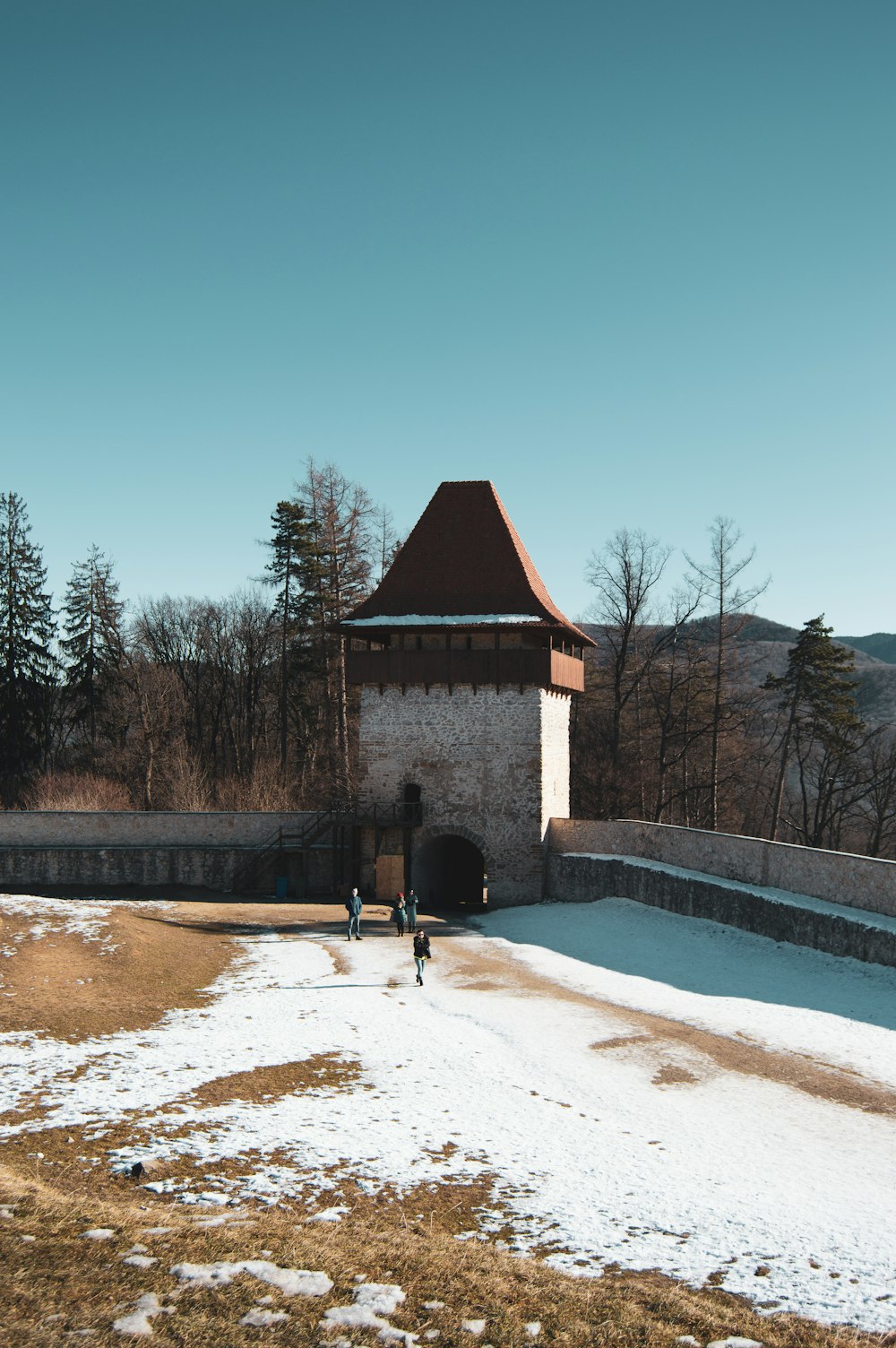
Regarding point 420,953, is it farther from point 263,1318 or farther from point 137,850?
point 137,850

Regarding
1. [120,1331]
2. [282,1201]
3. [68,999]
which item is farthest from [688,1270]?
[68,999]

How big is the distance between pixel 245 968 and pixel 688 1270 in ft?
40.2

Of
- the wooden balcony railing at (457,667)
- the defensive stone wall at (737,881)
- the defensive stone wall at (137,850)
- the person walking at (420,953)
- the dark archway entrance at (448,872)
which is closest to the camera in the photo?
the person walking at (420,953)

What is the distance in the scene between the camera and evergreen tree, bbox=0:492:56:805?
1628 inches

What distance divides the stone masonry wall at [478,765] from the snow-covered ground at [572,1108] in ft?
28.5

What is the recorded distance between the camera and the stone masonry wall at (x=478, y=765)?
1075 inches

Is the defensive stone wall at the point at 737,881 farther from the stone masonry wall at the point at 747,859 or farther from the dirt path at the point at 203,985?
the dirt path at the point at 203,985

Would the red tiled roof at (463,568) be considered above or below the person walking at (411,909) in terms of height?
above

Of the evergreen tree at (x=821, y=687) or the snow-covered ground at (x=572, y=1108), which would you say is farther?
the evergreen tree at (x=821, y=687)

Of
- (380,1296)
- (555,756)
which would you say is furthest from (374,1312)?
(555,756)

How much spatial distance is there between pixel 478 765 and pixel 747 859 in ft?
27.5

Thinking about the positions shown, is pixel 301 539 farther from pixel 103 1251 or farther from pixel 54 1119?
pixel 103 1251

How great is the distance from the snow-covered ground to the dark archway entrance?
9.61 meters

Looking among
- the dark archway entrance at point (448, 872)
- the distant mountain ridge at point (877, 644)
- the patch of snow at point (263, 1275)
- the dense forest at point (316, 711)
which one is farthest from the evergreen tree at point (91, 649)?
the distant mountain ridge at point (877, 644)
